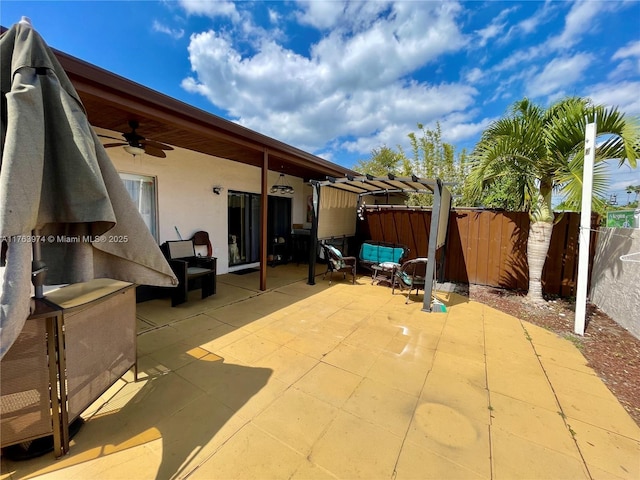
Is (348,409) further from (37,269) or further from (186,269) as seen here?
(186,269)

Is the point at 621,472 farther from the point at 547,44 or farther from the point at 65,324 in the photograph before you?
the point at 547,44

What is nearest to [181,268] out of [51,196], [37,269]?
[37,269]

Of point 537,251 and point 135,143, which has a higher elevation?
point 135,143

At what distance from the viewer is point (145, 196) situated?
16.1ft

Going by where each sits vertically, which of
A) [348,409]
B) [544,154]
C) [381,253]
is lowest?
[348,409]

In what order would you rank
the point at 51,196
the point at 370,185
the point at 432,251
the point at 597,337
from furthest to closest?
1. the point at 370,185
2. the point at 432,251
3. the point at 597,337
4. the point at 51,196

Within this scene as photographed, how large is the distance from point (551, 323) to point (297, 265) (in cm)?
588

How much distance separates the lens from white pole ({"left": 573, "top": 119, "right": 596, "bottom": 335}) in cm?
346

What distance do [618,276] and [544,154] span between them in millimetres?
2225

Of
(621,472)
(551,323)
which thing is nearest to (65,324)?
(621,472)

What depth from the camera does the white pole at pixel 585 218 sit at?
346cm

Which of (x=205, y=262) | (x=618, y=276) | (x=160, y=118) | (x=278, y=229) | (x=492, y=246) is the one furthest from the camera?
(x=278, y=229)

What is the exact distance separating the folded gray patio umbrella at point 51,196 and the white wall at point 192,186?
3.49 m

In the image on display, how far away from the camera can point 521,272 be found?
564 centimetres
